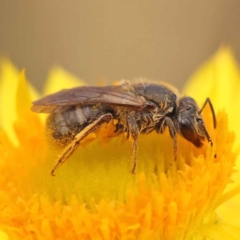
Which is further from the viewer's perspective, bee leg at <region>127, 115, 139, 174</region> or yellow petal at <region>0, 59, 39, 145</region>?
yellow petal at <region>0, 59, 39, 145</region>

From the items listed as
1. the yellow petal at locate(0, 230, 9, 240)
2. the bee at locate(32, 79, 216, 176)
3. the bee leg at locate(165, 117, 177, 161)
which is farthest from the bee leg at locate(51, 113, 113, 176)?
the yellow petal at locate(0, 230, 9, 240)

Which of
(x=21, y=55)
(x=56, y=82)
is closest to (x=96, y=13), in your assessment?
(x=21, y=55)

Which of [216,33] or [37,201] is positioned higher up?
[216,33]

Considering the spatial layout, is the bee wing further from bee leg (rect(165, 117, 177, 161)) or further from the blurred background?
the blurred background

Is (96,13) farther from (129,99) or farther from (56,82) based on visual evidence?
(129,99)

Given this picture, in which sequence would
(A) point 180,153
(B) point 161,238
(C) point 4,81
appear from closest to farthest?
(B) point 161,238 < (A) point 180,153 < (C) point 4,81

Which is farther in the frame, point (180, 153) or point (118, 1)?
point (118, 1)

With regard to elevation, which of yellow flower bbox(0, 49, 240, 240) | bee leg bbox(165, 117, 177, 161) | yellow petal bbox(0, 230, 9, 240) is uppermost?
bee leg bbox(165, 117, 177, 161)

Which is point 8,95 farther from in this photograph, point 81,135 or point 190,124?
point 190,124
